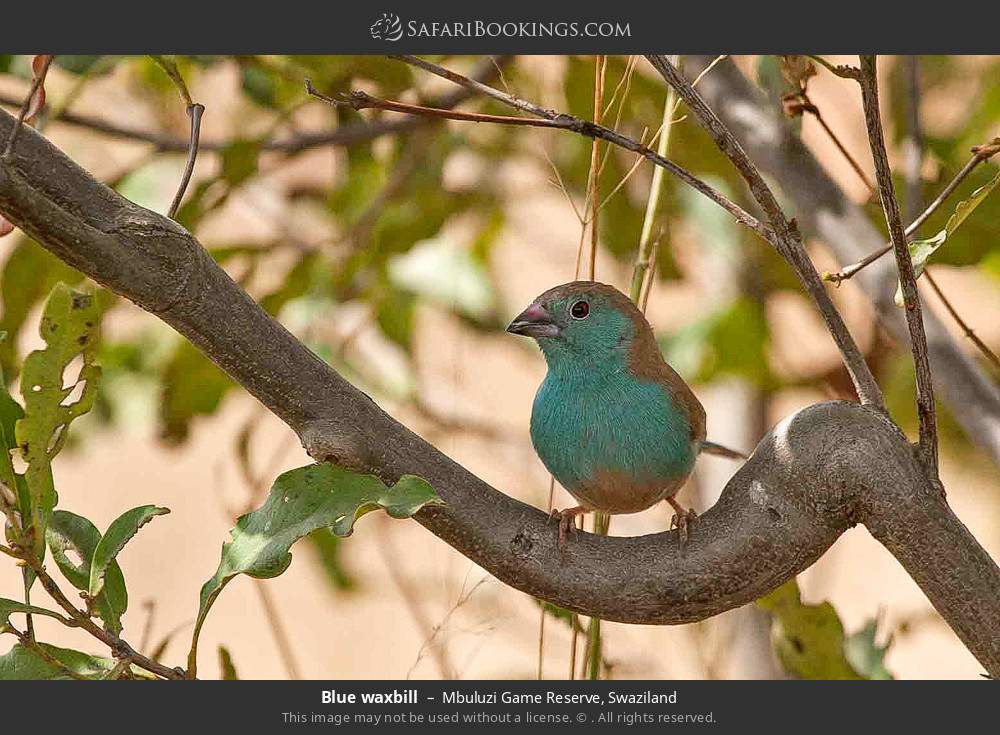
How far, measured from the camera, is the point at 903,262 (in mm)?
1416

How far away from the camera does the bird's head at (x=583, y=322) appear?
2.37 metres

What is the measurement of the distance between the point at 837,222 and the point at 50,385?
1.76m

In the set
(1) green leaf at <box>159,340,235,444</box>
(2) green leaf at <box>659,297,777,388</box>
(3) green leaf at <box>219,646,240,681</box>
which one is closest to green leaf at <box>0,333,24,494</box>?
(3) green leaf at <box>219,646,240,681</box>

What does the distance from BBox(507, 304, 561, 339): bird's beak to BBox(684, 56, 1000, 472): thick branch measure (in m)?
0.65

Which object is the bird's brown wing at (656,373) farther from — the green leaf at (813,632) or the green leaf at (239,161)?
the green leaf at (239,161)

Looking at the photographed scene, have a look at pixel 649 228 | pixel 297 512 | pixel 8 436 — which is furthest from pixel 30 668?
pixel 649 228

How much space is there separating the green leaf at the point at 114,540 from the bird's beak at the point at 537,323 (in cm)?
99

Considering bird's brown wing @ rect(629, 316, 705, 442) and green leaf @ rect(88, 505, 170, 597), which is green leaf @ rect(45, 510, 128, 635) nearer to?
green leaf @ rect(88, 505, 170, 597)

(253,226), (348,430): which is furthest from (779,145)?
(253,226)

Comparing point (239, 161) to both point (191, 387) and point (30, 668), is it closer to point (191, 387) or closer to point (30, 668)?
point (191, 387)

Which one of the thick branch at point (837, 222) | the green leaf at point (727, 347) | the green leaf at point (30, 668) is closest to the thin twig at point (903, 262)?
the thick branch at point (837, 222)

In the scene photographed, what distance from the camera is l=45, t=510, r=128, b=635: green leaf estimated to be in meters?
1.68
